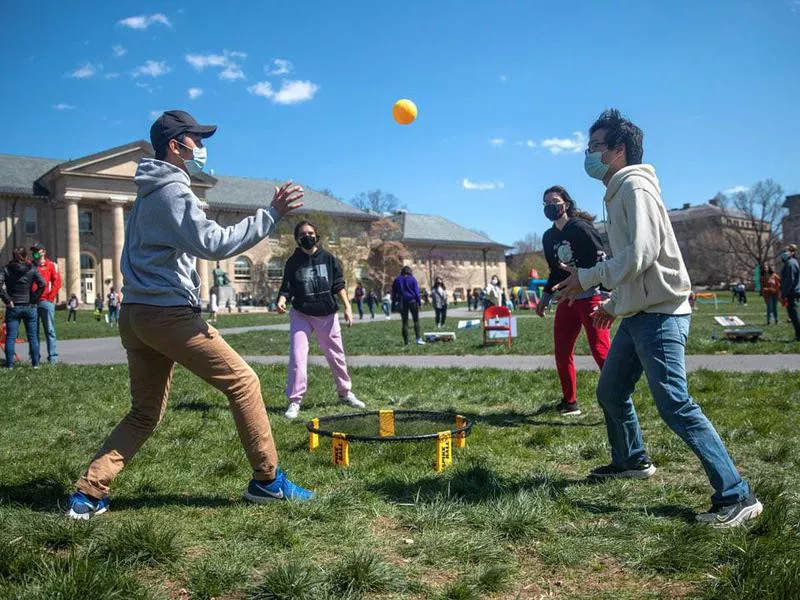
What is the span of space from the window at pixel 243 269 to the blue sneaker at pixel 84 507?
6455 centimetres

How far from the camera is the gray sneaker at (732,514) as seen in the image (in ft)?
10.9

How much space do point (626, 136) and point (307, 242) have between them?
4138 mm

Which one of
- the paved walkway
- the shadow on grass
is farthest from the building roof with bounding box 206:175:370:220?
the shadow on grass

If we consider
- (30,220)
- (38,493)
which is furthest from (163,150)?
(30,220)

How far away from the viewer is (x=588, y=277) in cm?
378

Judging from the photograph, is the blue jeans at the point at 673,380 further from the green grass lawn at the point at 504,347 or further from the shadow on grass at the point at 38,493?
the green grass lawn at the point at 504,347

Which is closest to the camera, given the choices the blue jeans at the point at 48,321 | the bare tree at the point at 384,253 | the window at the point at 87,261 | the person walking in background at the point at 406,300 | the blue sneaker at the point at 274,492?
the blue sneaker at the point at 274,492

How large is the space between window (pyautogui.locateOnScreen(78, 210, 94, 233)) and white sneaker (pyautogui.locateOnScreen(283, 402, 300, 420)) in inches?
2337

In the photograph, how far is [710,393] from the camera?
736cm

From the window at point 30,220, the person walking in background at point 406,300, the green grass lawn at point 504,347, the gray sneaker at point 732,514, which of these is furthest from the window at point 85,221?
the gray sneaker at point 732,514

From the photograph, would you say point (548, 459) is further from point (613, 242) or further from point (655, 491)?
point (613, 242)

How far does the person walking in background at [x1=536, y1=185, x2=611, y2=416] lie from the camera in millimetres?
6113

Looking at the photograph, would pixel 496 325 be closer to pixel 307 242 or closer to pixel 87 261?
pixel 307 242

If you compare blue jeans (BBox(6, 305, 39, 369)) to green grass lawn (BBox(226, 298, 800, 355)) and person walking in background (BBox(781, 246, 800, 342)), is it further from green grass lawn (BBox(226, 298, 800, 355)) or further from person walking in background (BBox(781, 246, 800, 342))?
person walking in background (BBox(781, 246, 800, 342))
